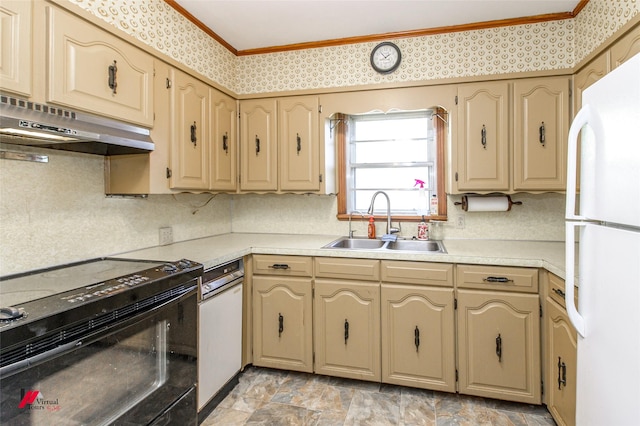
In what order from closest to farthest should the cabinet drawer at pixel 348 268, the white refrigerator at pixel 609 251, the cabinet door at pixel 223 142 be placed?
the white refrigerator at pixel 609 251
the cabinet drawer at pixel 348 268
the cabinet door at pixel 223 142

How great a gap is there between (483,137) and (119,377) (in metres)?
2.43

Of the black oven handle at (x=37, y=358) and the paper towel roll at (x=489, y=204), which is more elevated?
the paper towel roll at (x=489, y=204)

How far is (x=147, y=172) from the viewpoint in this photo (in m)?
1.88

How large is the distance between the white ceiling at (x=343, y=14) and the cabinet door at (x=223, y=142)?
0.52 m

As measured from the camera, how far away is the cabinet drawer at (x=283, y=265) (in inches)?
89.9

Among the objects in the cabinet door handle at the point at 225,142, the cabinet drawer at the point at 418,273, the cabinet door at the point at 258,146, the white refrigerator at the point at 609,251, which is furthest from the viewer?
the cabinet door at the point at 258,146

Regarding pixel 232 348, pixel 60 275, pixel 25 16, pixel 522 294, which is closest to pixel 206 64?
pixel 25 16

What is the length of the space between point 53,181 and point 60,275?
1.58ft

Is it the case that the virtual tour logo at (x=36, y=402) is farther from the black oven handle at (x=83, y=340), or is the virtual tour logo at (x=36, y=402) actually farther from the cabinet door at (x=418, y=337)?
the cabinet door at (x=418, y=337)

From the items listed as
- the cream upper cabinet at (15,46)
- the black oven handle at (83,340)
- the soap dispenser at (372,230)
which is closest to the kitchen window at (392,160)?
the soap dispenser at (372,230)

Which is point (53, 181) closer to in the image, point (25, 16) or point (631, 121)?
point (25, 16)

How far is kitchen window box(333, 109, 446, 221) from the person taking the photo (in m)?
2.76

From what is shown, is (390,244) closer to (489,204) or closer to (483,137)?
(489,204)

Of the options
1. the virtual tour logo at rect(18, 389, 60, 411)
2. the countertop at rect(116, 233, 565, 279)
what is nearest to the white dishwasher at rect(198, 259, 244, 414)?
the countertop at rect(116, 233, 565, 279)
